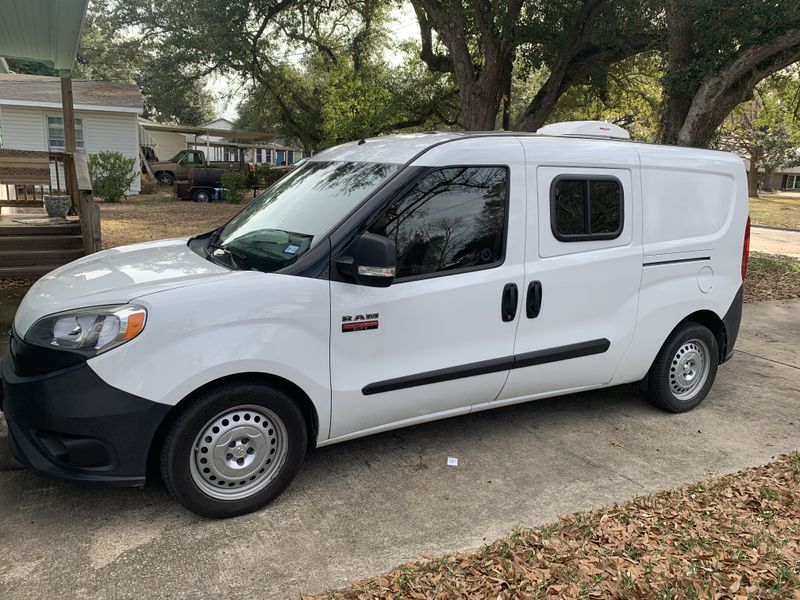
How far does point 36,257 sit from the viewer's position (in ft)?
27.1

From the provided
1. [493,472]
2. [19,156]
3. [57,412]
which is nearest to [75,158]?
[19,156]

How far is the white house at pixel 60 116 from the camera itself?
21.4 metres

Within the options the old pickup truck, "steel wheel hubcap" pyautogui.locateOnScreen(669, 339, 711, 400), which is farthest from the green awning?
the old pickup truck

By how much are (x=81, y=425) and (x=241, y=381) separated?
28.5 inches

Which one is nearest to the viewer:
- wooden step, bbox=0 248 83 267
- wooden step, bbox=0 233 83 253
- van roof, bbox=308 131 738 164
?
van roof, bbox=308 131 738 164

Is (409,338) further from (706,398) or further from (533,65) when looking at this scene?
(533,65)

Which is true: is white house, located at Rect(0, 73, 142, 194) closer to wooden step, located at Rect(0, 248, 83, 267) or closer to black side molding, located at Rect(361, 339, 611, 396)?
wooden step, located at Rect(0, 248, 83, 267)

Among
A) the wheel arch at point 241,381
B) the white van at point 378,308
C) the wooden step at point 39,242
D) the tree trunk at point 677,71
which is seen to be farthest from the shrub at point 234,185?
the wheel arch at point 241,381

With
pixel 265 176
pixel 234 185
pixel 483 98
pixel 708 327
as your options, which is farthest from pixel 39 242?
pixel 265 176

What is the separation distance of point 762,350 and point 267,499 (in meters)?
5.57

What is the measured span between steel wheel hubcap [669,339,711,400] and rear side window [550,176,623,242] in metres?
1.20

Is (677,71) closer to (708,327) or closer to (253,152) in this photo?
(708,327)

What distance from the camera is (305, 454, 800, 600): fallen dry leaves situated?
268 centimetres

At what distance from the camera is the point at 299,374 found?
3219 millimetres
